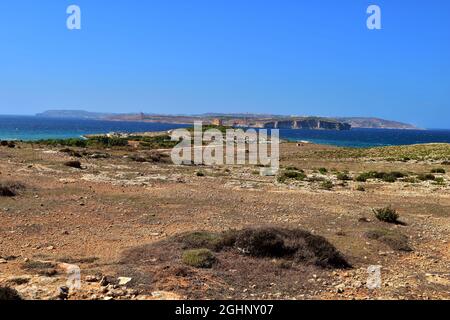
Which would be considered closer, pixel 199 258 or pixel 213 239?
pixel 199 258

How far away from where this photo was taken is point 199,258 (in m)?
8.98

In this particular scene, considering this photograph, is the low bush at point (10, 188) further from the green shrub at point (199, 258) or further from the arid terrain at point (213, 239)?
the green shrub at point (199, 258)

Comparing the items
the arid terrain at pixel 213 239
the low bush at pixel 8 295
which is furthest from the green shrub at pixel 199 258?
the low bush at pixel 8 295

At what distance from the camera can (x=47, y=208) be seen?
1527 centimetres

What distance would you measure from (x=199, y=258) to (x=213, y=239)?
5.25 feet

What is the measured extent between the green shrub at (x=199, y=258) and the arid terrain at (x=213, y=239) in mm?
35

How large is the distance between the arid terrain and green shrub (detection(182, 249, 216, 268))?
35mm

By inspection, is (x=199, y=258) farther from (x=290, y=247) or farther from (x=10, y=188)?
(x=10, y=188)

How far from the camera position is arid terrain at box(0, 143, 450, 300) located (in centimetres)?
791

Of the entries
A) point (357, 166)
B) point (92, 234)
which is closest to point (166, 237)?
point (92, 234)
